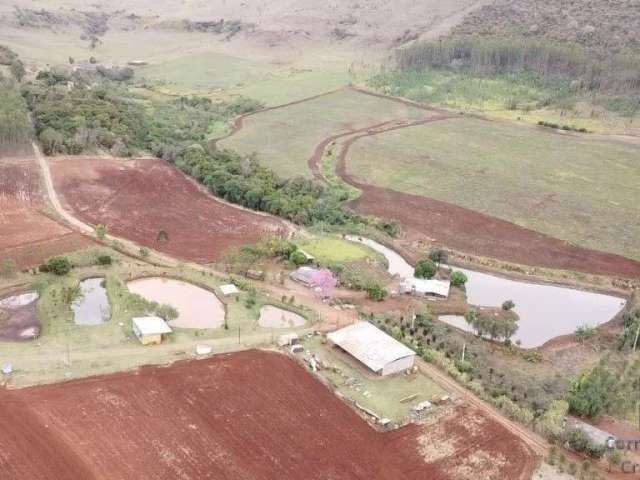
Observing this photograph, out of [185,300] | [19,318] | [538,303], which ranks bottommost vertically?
[538,303]

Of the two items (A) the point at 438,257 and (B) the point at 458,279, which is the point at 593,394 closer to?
(B) the point at 458,279

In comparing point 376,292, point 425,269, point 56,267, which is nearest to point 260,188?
point 425,269

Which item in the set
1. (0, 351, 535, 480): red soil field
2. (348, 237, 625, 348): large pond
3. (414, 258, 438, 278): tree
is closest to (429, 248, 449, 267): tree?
(348, 237, 625, 348): large pond

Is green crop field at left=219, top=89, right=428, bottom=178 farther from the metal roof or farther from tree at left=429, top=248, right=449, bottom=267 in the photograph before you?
the metal roof

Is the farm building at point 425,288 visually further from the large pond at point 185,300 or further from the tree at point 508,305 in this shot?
the large pond at point 185,300

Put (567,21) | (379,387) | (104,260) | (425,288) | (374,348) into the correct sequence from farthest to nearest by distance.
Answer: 1. (567,21)
2. (104,260)
3. (425,288)
4. (374,348)
5. (379,387)
